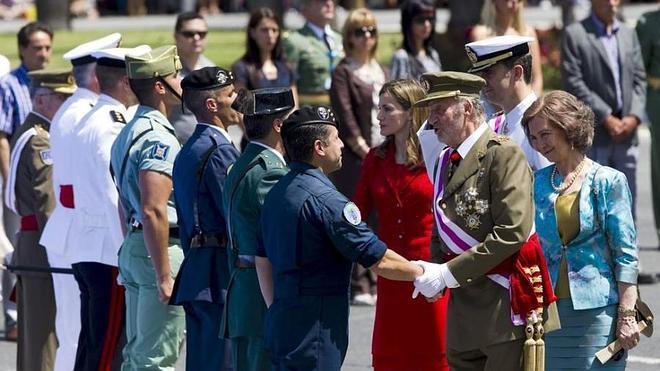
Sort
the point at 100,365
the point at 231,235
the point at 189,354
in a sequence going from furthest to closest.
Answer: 1. the point at 100,365
2. the point at 189,354
3. the point at 231,235

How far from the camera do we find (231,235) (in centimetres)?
633

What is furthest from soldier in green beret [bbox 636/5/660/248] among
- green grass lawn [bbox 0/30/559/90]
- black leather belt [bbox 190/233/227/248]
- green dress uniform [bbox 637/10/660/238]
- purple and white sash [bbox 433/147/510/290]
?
green grass lawn [bbox 0/30/559/90]

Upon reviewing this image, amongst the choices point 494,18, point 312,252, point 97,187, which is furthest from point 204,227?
point 494,18

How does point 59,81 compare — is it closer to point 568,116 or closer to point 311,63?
point 311,63

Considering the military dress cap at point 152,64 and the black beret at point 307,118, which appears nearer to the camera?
the black beret at point 307,118

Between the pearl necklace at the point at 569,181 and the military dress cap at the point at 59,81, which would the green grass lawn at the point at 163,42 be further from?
the pearl necklace at the point at 569,181

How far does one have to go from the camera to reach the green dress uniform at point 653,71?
11258 millimetres

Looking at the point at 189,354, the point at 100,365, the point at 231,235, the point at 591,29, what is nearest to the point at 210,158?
the point at 231,235

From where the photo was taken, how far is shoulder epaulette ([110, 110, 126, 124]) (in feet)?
24.1

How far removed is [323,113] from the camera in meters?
5.91

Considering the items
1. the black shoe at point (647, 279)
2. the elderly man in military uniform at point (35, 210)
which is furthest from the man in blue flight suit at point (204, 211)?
the black shoe at point (647, 279)

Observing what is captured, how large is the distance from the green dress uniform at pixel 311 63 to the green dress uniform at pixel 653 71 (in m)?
2.24

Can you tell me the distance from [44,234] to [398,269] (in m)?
2.57

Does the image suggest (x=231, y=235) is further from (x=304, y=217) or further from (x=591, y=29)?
(x=591, y=29)
